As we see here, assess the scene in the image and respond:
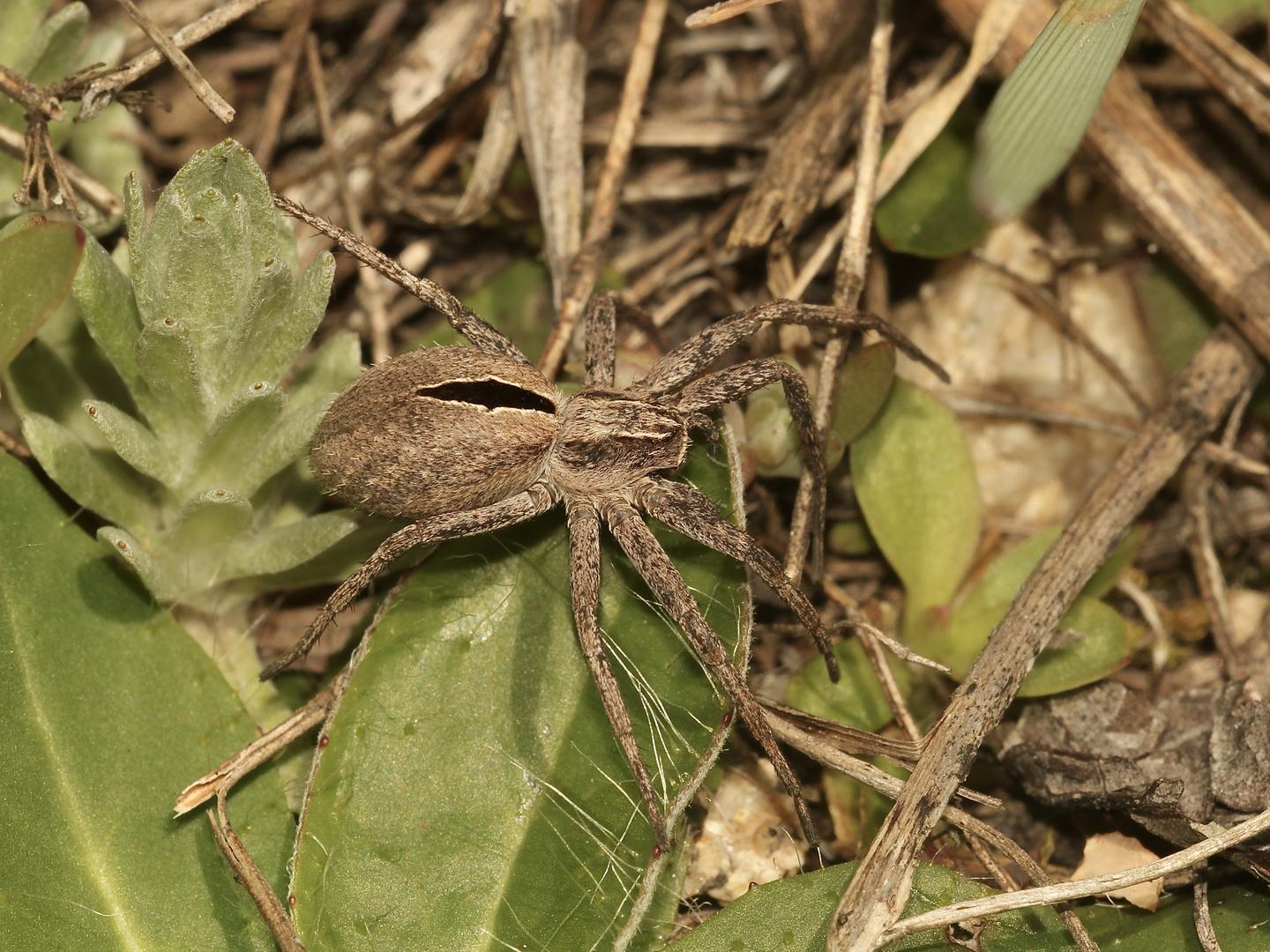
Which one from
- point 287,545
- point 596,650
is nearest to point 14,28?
point 287,545

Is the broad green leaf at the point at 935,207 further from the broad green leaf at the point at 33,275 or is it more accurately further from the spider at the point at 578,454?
the broad green leaf at the point at 33,275

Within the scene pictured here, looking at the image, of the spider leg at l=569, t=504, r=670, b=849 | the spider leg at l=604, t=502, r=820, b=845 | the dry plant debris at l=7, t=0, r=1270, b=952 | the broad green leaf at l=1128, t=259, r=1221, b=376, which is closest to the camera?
the spider leg at l=569, t=504, r=670, b=849

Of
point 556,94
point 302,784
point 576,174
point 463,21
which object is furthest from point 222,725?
point 463,21

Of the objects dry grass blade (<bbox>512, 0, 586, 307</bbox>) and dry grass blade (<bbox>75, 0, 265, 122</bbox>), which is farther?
dry grass blade (<bbox>512, 0, 586, 307</bbox>)

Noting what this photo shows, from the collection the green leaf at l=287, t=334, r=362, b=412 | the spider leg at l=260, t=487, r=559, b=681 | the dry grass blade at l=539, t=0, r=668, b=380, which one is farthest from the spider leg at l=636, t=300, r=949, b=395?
the green leaf at l=287, t=334, r=362, b=412

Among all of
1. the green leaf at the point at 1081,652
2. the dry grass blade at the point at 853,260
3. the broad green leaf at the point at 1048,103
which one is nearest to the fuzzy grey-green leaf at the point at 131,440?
the dry grass blade at the point at 853,260

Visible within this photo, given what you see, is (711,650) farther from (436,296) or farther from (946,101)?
(946,101)

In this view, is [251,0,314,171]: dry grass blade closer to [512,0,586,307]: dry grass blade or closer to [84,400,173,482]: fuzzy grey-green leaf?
[512,0,586,307]: dry grass blade

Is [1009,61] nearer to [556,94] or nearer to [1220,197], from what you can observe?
[1220,197]
